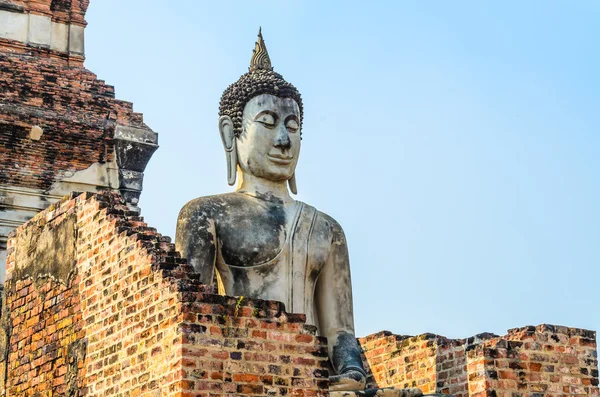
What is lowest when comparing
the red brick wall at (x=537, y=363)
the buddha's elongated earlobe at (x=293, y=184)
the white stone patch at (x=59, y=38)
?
the red brick wall at (x=537, y=363)

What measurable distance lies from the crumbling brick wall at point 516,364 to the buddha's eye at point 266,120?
208cm

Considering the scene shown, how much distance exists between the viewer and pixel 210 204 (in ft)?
27.9

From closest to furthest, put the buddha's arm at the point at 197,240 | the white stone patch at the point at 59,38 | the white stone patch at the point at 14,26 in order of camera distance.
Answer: the buddha's arm at the point at 197,240, the white stone patch at the point at 14,26, the white stone patch at the point at 59,38

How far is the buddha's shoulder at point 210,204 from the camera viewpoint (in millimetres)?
8445

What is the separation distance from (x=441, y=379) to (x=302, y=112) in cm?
226

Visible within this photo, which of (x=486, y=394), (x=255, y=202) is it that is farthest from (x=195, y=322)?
(x=486, y=394)

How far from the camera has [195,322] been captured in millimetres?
7160

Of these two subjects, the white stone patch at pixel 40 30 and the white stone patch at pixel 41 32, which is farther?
the white stone patch at pixel 40 30

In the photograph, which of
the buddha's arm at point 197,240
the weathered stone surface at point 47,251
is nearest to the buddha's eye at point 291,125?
the buddha's arm at point 197,240

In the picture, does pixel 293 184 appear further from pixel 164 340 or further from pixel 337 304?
pixel 164 340

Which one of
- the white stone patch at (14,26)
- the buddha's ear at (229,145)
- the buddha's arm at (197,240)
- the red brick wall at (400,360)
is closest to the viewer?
the buddha's arm at (197,240)

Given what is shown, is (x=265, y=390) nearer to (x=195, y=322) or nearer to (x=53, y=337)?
(x=195, y=322)

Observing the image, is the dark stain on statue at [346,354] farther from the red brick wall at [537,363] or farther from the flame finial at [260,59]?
the flame finial at [260,59]

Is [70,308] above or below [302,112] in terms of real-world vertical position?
below
